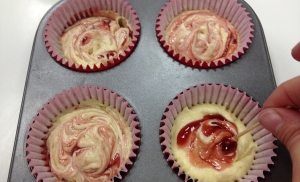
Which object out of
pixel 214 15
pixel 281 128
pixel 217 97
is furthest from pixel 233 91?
pixel 214 15

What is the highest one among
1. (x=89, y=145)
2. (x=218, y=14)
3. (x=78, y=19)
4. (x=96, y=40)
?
(x=78, y=19)

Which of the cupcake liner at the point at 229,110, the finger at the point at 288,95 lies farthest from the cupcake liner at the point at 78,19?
the finger at the point at 288,95

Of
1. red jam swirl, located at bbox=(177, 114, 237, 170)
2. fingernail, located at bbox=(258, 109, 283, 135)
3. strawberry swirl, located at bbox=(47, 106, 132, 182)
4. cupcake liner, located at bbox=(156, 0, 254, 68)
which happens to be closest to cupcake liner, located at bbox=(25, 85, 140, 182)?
strawberry swirl, located at bbox=(47, 106, 132, 182)

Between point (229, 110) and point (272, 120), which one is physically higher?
point (229, 110)

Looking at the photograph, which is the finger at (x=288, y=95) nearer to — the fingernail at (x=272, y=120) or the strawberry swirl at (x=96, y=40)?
the fingernail at (x=272, y=120)

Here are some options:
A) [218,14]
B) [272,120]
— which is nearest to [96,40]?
[218,14]

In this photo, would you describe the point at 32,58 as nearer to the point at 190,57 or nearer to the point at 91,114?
the point at 91,114

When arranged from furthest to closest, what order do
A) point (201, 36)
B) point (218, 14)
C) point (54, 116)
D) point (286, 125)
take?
point (218, 14), point (201, 36), point (54, 116), point (286, 125)

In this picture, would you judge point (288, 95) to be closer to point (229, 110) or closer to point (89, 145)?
point (229, 110)
